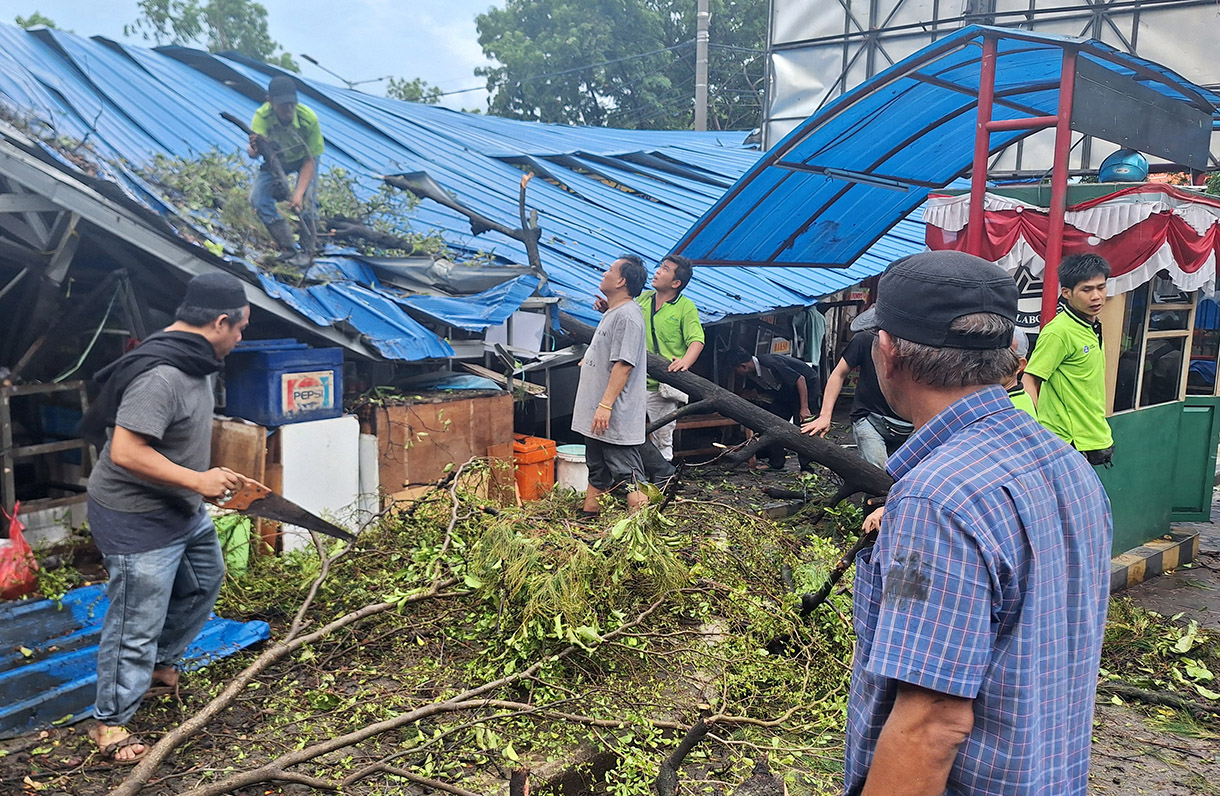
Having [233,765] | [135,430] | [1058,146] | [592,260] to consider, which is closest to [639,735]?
[233,765]

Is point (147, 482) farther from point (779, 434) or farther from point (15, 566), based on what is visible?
point (779, 434)

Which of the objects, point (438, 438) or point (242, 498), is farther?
point (438, 438)

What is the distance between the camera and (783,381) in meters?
9.22

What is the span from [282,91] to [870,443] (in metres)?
5.27

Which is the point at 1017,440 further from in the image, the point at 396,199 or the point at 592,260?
the point at 396,199

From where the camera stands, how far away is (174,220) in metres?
5.18

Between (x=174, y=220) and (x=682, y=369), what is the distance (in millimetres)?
3672

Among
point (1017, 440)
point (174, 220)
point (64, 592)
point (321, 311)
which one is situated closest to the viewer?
point (1017, 440)

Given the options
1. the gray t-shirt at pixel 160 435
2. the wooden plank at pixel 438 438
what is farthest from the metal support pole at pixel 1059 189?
the gray t-shirt at pixel 160 435

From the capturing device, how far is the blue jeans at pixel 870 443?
5.95 meters

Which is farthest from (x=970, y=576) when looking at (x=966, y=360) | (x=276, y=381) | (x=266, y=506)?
(x=276, y=381)

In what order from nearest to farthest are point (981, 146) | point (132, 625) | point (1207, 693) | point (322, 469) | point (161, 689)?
point (132, 625) < point (161, 689) < point (1207, 693) < point (981, 146) < point (322, 469)

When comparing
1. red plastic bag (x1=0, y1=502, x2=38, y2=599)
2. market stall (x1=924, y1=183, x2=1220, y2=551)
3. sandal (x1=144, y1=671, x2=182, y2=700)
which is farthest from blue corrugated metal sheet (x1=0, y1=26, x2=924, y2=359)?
market stall (x1=924, y1=183, x2=1220, y2=551)

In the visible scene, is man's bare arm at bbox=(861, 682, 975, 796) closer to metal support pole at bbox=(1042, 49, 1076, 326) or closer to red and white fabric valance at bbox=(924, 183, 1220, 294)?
metal support pole at bbox=(1042, 49, 1076, 326)
